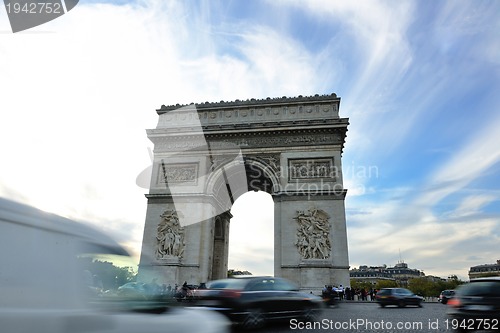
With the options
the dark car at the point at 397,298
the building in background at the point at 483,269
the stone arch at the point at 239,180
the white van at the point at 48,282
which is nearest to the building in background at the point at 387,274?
the building in background at the point at 483,269

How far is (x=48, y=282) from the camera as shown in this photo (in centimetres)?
222

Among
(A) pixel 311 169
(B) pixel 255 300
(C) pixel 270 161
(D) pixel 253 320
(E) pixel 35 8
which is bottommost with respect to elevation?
(D) pixel 253 320

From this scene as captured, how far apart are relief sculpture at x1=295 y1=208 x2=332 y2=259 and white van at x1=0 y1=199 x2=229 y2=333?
19.0 metres

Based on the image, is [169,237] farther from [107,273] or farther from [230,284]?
[107,273]

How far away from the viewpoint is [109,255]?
2.95m

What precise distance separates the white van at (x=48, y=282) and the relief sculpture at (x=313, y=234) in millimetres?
18989

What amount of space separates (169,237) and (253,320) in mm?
17103

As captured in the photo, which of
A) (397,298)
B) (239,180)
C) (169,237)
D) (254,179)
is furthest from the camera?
(239,180)

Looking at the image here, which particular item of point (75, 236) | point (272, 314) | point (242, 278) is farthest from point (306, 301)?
point (75, 236)

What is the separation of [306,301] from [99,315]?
6.11m

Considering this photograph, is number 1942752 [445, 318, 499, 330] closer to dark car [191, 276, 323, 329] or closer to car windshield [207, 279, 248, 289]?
dark car [191, 276, 323, 329]

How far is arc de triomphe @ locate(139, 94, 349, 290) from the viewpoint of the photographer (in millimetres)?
21047

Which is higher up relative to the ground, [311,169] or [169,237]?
[311,169]

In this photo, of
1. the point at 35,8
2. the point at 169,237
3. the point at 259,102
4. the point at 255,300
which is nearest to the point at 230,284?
the point at 255,300
